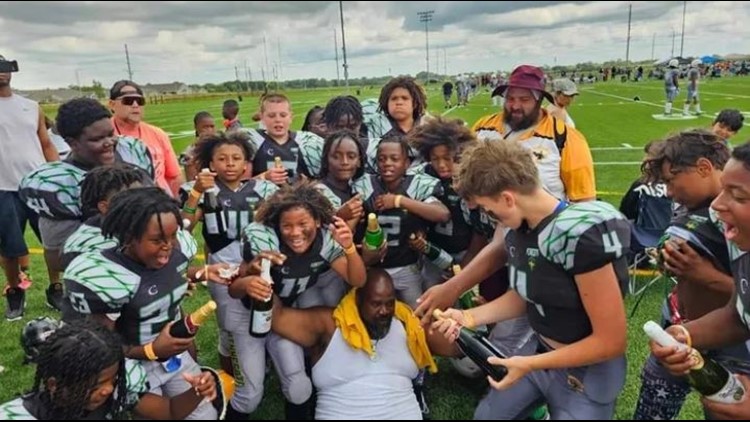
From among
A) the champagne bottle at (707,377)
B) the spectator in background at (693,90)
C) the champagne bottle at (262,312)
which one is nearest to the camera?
the champagne bottle at (707,377)

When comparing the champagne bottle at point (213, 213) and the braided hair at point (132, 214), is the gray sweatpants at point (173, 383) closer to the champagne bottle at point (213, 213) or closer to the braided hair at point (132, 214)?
the braided hair at point (132, 214)

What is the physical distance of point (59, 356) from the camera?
2.06m

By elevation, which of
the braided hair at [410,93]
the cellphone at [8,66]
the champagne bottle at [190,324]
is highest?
the cellphone at [8,66]

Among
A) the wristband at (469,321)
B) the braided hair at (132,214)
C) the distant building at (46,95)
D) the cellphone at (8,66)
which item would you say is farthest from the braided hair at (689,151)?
the cellphone at (8,66)

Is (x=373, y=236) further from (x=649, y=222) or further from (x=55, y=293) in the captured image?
(x=55, y=293)

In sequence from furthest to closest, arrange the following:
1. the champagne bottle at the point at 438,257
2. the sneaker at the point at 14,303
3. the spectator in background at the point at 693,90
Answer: the spectator in background at the point at 693,90
the sneaker at the point at 14,303
the champagne bottle at the point at 438,257

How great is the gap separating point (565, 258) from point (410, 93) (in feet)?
9.33

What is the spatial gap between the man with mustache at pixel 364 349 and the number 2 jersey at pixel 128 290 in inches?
27.5

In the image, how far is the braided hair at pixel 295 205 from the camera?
3092mm

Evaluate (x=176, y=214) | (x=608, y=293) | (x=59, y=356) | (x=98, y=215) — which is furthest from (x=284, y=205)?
(x=608, y=293)

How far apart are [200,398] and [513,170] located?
1700 mm

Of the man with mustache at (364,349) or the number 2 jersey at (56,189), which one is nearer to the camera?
the man with mustache at (364,349)

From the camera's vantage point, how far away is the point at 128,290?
7.98 feet

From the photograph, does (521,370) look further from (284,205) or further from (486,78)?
(486,78)
